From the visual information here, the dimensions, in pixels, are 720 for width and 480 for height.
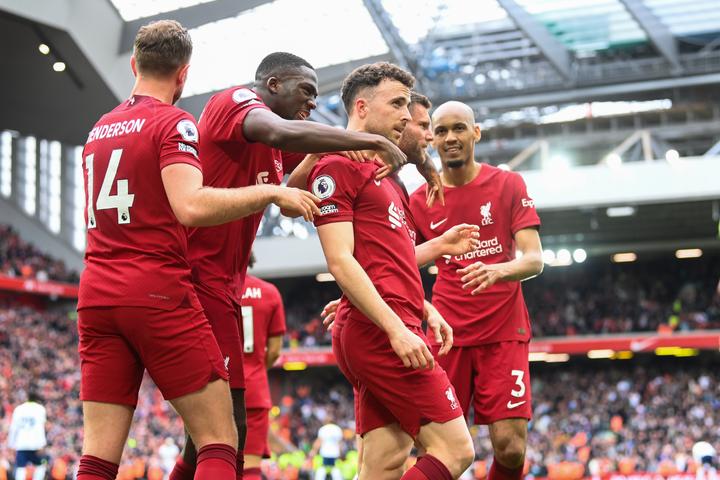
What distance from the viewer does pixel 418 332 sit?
15.6 ft

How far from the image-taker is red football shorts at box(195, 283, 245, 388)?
4559 millimetres

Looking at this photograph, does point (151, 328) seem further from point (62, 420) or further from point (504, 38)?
point (504, 38)

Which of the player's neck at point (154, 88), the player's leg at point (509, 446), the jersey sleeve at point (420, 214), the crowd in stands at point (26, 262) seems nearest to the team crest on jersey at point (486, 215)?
the jersey sleeve at point (420, 214)

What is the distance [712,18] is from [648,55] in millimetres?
4561

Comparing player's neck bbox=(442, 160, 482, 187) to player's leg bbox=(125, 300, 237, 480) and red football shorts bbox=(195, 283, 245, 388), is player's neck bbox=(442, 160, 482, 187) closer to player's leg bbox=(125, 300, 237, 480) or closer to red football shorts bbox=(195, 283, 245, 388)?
red football shorts bbox=(195, 283, 245, 388)

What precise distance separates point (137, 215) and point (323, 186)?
1.02 m

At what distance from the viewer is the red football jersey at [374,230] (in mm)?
4688

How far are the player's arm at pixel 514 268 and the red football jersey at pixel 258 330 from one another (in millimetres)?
2817

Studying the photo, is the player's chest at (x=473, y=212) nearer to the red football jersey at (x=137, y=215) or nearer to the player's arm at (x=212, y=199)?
the player's arm at (x=212, y=199)

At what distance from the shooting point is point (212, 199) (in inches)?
153

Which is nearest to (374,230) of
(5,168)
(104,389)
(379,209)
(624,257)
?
(379,209)

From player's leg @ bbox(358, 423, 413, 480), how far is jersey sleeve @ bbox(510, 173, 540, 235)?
2082 mm

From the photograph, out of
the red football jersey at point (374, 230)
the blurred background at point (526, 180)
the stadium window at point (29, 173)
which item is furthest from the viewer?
the stadium window at point (29, 173)

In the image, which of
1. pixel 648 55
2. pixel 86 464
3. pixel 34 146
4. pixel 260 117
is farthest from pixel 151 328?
pixel 34 146
